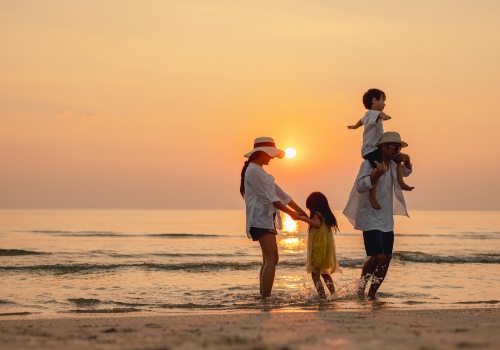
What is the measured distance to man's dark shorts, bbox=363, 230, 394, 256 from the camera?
7625 millimetres

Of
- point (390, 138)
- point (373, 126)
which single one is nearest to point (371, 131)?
point (373, 126)

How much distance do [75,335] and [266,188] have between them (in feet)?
11.8

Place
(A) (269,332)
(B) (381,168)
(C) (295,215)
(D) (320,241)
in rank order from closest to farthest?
(A) (269,332)
(B) (381,168)
(C) (295,215)
(D) (320,241)

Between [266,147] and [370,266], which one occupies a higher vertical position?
[266,147]

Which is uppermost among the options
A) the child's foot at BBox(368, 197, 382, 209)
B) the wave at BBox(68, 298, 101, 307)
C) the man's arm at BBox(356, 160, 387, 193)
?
the man's arm at BBox(356, 160, 387, 193)

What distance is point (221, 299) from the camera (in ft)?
31.2

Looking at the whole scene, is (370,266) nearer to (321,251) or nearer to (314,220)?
(321,251)

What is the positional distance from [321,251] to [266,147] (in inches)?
67.0

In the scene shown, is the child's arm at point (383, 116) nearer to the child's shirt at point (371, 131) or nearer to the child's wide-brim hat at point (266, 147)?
the child's shirt at point (371, 131)

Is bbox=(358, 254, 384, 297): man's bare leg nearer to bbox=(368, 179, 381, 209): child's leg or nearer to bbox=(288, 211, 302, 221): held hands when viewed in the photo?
bbox=(368, 179, 381, 209): child's leg

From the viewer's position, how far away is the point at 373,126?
24.7ft

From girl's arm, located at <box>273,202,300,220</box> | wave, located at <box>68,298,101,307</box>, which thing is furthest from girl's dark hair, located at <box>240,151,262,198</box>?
wave, located at <box>68,298,101,307</box>

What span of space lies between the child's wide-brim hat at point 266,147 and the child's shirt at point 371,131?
Result: 102 centimetres

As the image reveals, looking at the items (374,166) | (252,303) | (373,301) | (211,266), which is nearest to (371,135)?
(374,166)
